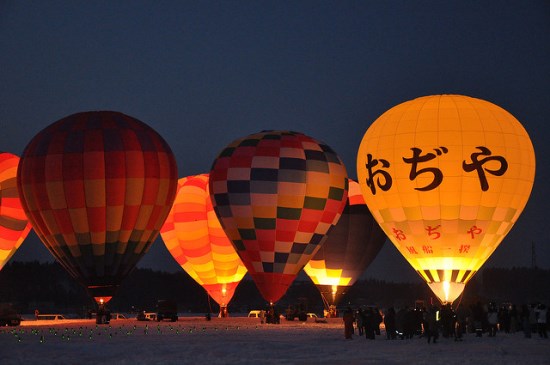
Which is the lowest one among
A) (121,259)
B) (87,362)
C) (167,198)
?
(87,362)

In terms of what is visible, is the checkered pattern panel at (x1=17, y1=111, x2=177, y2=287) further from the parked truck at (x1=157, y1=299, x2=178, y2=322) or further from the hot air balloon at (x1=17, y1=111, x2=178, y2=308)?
the parked truck at (x1=157, y1=299, x2=178, y2=322)

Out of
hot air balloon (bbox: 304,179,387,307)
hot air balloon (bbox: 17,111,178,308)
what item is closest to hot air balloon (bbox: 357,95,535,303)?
hot air balloon (bbox: 17,111,178,308)

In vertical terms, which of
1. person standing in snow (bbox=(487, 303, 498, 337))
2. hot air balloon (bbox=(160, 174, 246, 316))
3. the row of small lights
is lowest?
the row of small lights

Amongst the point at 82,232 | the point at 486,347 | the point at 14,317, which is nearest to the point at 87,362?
the point at 486,347

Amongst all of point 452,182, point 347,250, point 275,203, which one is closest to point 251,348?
point 452,182

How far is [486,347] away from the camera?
21031 millimetres

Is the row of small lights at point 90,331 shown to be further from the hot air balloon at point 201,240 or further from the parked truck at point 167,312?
the hot air balloon at point 201,240

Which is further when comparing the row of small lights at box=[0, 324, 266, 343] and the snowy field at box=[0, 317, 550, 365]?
the row of small lights at box=[0, 324, 266, 343]

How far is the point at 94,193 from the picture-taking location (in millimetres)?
31250

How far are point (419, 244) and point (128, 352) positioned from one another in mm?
12991

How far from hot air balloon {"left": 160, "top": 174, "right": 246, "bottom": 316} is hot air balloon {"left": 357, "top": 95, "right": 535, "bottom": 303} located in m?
9.45

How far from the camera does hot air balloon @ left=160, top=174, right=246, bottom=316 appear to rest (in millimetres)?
38312

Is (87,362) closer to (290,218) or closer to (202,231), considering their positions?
(290,218)

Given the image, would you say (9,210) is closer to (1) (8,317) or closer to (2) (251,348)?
(1) (8,317)
